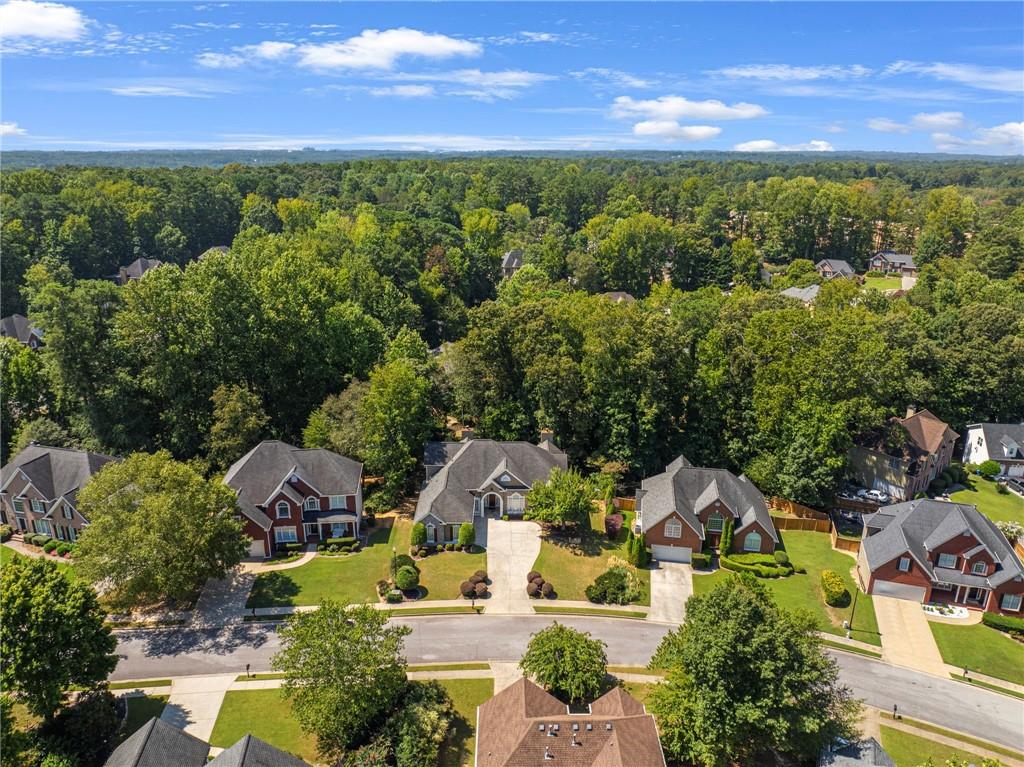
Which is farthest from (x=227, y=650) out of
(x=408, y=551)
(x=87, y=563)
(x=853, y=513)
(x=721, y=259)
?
(x=721, y=259)

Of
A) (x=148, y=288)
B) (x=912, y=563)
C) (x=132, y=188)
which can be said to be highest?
(x=132, y=188)

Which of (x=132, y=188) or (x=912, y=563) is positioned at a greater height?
(x=132, y=188)

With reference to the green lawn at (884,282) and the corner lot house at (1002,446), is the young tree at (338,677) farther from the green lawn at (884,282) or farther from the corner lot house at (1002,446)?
the green lawn at (884,282)

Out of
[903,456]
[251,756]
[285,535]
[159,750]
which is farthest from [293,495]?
[903,456]

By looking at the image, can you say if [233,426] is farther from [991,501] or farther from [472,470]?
[991,501]

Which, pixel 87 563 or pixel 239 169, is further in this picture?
pixel 239 169

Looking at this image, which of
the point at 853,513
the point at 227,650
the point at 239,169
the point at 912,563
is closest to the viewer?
the point at 227,650

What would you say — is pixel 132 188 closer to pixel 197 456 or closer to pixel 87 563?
pixel 197 456
